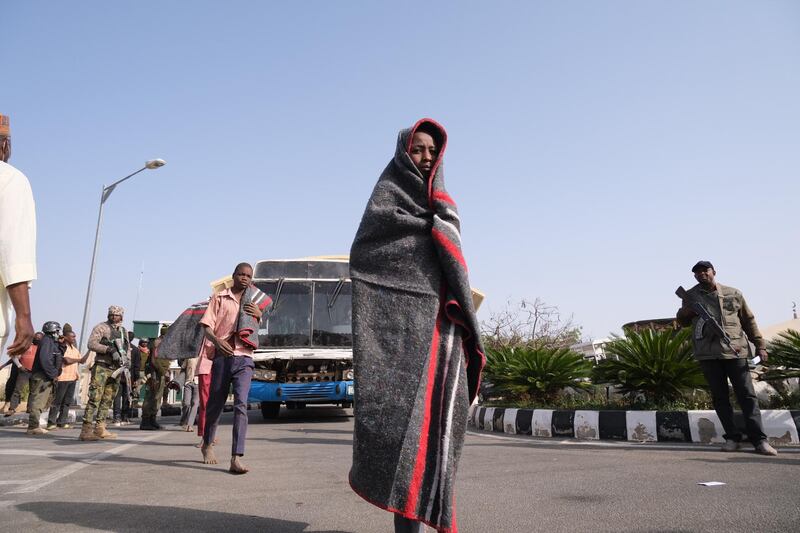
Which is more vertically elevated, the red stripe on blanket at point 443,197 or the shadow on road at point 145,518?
the red stripe on blanket at point 443,197

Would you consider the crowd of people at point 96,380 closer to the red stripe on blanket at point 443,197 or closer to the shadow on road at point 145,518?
the shadow on road at point 145,518

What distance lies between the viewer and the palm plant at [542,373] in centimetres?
983

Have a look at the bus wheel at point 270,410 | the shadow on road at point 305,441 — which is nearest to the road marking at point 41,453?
the shadow on road at point 305,441

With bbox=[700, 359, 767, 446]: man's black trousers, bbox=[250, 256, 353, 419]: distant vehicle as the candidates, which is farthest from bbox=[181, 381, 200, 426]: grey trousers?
bbox=[700, 359, 767, 446]: man's black trousers

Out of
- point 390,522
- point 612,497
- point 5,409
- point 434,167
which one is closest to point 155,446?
point 390,522

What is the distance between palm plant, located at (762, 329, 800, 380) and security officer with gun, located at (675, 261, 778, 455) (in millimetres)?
1327

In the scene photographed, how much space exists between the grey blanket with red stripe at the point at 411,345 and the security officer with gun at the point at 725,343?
467 cm

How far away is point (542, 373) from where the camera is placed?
32.8 ft

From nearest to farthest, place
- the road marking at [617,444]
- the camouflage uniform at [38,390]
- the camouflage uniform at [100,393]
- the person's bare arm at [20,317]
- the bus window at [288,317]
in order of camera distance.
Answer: the person's bare arm at [20,317], the road marking at [617,444], the camouflage uniform at [100,393], the camouflage uniform at [38,390], the bus window at [288,317]

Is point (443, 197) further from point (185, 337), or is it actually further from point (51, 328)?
point (51, 328)

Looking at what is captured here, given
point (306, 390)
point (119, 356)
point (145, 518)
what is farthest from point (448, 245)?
point (306, 390)

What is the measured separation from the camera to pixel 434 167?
3002 mm

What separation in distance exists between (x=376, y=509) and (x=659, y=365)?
5602 mm

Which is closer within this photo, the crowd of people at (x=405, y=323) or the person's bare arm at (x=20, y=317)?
the crowd of people at (x=405, y=323)
